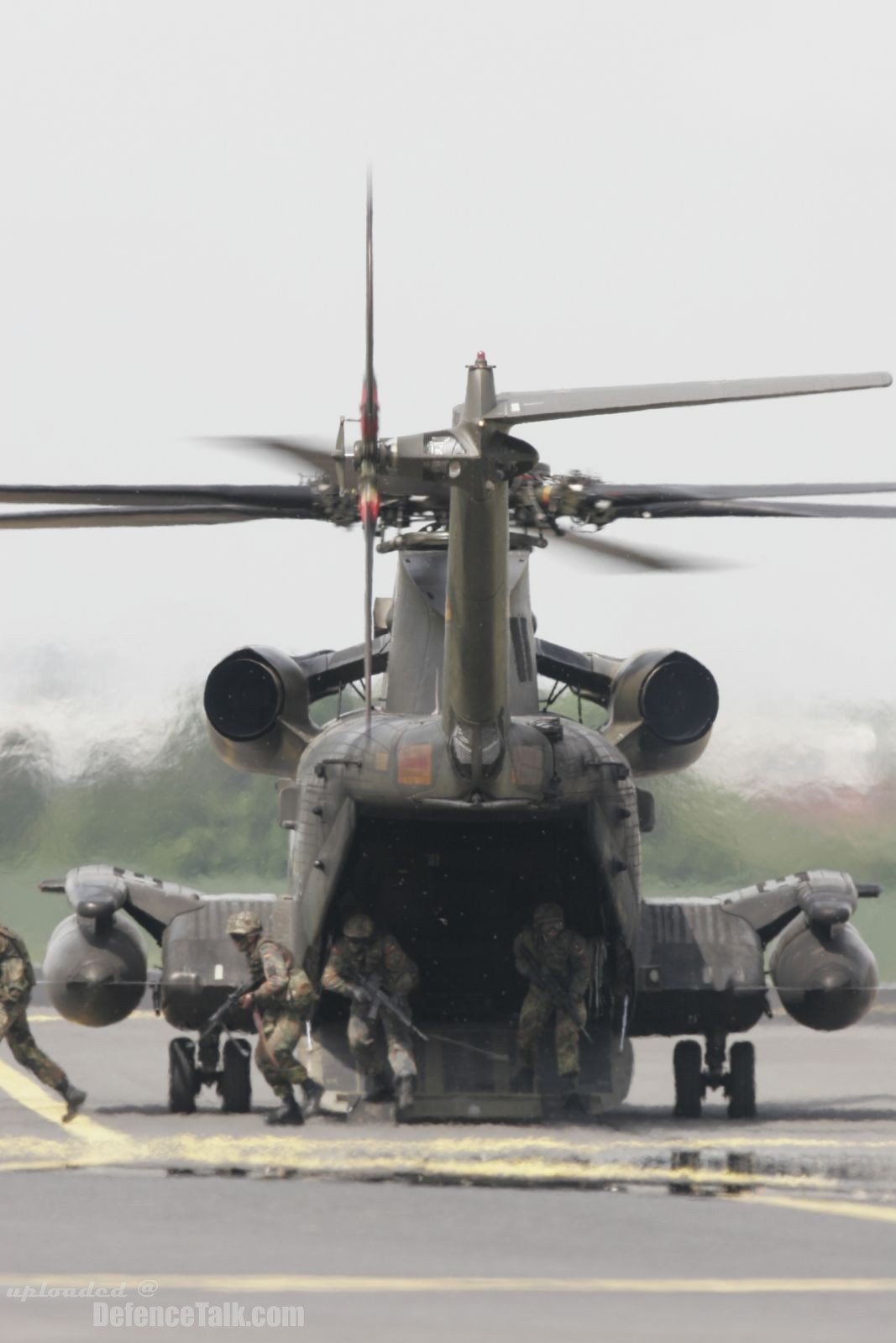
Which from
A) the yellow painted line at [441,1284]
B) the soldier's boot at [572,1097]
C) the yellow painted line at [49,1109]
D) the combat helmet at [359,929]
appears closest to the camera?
the yellow painted line at [441,1284]

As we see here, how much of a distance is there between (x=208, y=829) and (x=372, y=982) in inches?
634

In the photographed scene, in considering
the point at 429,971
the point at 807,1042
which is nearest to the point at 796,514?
the point at 429,971

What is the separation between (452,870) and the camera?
18062 millimetres

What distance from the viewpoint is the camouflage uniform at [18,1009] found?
1733 centimetres

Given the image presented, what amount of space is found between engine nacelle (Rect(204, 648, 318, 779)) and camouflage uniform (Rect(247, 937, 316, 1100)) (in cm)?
198

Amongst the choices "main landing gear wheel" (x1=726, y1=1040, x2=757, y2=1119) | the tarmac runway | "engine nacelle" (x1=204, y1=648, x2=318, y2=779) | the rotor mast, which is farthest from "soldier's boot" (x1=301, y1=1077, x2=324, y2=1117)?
"main landing gear wheel" (x1=726, y1=1040, x2=757, y2=1119)

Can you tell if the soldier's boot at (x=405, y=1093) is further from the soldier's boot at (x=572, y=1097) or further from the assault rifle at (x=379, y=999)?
the soldier's boot at (x=572, y=1097)

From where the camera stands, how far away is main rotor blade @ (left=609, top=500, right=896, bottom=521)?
637 inches

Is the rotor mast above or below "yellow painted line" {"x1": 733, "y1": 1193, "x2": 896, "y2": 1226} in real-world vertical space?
above

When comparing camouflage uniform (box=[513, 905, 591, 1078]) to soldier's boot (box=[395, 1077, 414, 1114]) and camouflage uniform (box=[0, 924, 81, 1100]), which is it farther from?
camouflage uniform (box=[0, 924, 81, 1100])

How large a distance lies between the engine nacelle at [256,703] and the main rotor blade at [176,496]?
2.73m

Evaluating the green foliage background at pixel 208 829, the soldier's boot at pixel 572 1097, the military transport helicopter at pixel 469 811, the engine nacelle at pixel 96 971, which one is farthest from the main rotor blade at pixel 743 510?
the green foliage background at pixel 208 829

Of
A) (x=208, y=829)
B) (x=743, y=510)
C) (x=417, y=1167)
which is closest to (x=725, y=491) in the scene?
(x=743, y=510)

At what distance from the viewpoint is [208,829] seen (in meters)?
33.3
